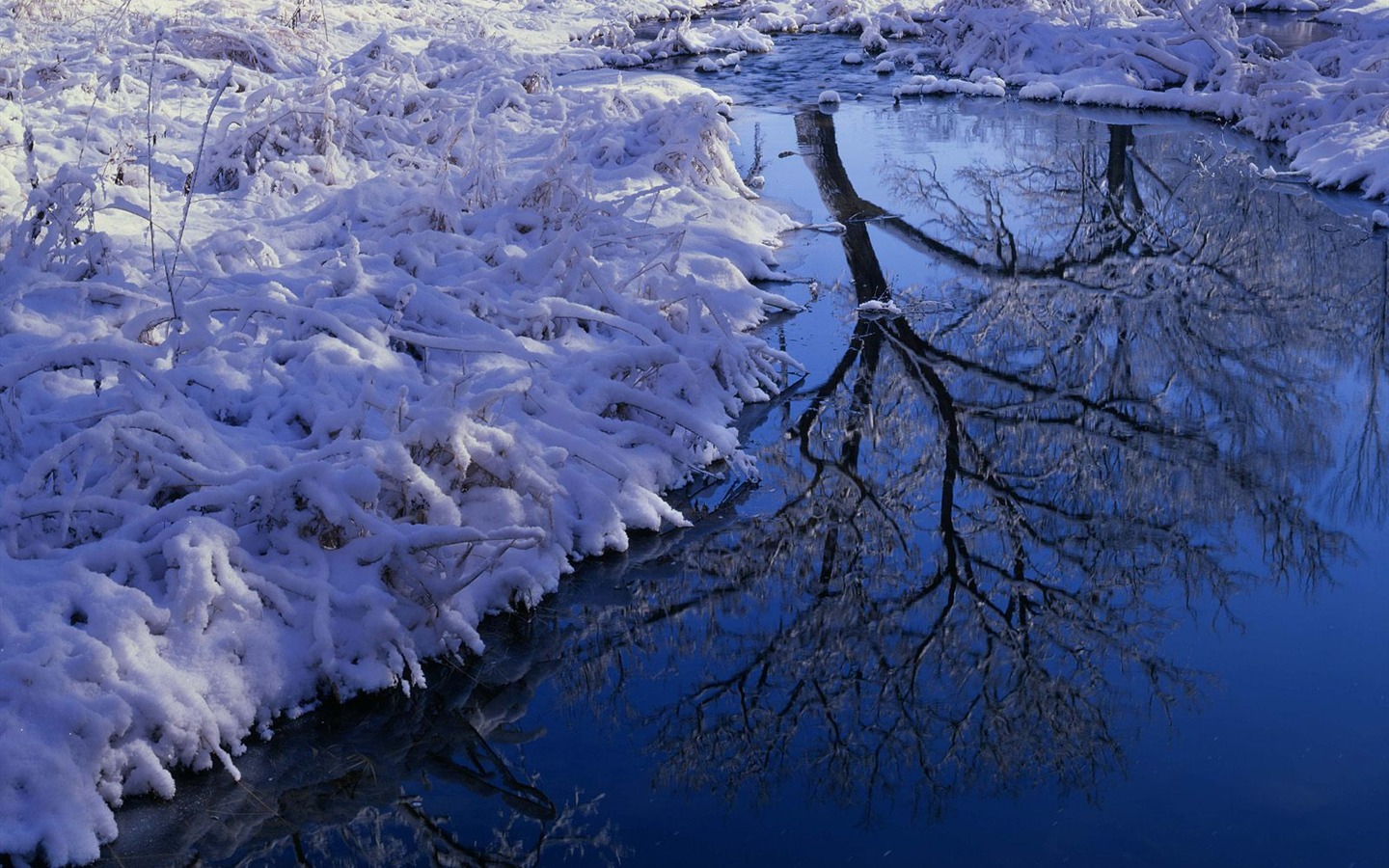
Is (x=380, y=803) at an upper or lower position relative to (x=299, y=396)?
lower

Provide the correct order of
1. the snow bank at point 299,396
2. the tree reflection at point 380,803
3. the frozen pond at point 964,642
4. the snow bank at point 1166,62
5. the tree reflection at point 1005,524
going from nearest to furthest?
the tree reflection at point 380,803 < the frozen pond at point 964,642 < the snow bank at point 299,396 < the tree reflection at point 1005,524 < the snow bank at point 1166,62

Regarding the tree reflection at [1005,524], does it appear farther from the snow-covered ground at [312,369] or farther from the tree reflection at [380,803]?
the snow-covered ground at [312,369]

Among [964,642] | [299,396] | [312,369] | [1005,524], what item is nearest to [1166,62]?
[1005,524]

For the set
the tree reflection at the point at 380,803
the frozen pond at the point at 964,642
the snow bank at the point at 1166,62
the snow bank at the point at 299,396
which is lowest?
the tree reflection at the point at 380,803

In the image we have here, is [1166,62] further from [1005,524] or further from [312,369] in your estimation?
[312,369]

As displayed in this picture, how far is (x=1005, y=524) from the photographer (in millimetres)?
6176

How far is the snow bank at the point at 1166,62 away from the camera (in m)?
12.8

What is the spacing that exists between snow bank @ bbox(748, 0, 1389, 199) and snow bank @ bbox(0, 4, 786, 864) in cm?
597

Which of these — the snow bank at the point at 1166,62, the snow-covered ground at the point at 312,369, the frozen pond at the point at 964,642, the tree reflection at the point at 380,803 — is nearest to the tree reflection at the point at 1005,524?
the frozen pond at the point at 964,642

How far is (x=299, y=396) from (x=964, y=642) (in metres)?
3.22

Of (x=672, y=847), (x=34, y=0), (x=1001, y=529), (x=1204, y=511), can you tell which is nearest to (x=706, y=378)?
(x=1001, y=529)

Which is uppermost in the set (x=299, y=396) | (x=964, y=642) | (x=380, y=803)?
(x=299, y=396)

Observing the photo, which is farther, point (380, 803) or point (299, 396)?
point (299, 396)

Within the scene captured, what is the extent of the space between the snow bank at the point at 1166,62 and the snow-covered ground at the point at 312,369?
0.12 m
